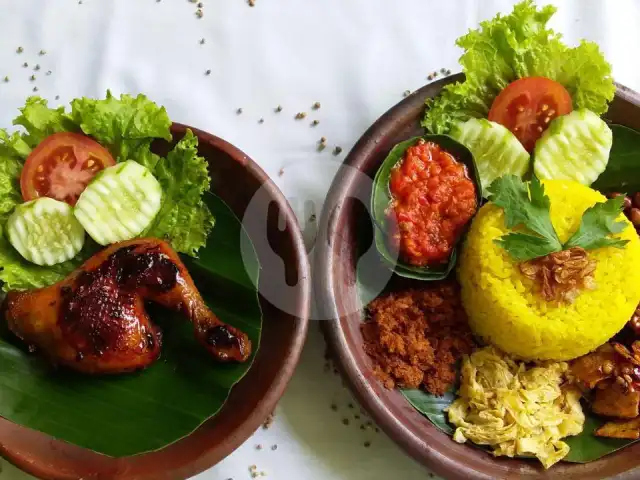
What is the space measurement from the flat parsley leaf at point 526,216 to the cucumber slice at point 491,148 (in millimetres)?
138

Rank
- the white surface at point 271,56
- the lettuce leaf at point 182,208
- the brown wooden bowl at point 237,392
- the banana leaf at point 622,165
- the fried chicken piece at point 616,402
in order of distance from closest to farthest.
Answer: the brown wooden bowl at point 237,392
the fried chicken piece at point 616,402
the lettuce leaf at point 182,208
the banana leaf at point 622,165
the white surface at point 271,56

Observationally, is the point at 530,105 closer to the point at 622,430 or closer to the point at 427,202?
the point at 427,202

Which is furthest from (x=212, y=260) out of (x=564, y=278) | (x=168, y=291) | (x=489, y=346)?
(x=564, y=278)

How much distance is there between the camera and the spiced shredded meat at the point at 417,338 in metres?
2.21

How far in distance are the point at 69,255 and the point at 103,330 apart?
0.37 metres

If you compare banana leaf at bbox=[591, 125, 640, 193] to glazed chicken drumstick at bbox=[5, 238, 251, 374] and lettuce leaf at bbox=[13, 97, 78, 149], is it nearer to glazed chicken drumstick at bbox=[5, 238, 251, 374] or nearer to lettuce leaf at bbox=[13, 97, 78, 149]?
glazed chicken drumstick at bbox=[5, 238, 251, 374]

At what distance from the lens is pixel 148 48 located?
273 centimetres

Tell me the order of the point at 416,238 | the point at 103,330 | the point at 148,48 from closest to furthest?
the point at 103,330, the point at 416,238, the point at 148,48

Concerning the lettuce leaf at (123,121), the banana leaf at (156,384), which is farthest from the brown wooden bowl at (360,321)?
the lettuce leaf at (123,121)

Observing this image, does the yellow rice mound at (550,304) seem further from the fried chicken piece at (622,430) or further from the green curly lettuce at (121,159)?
the green curly lettuce at (121,159)

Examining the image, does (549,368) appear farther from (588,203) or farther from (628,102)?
(628,102)

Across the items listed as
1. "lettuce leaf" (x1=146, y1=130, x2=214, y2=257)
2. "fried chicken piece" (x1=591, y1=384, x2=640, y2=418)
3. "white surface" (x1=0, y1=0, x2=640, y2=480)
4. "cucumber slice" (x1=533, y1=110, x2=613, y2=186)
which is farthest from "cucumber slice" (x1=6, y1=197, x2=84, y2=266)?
"fried chicken piece" (x1=591, y1=384, x2=640, y2=418)

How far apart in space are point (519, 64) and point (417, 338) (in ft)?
3.44

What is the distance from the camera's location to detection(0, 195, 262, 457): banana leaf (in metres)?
2.09
